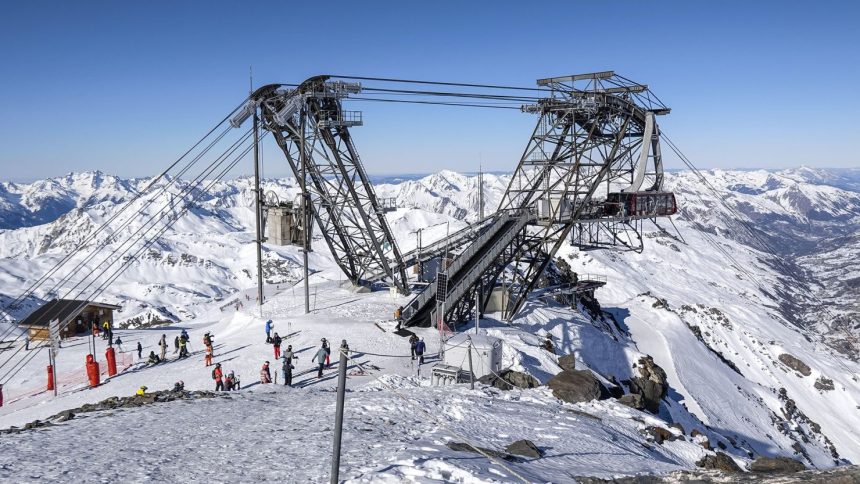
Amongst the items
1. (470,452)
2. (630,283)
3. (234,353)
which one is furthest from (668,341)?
(630,283)

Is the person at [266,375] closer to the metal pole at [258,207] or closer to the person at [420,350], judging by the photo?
the person at [420,350]

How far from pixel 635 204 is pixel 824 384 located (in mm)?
56420

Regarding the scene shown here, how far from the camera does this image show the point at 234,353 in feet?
104

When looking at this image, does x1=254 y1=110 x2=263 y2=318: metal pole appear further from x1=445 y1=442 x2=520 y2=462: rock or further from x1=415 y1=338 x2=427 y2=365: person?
x1=445 y1=442 x2=520 y2=462: rock

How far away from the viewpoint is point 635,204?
4534cm

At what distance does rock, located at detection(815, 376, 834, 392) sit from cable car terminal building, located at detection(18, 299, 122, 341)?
86064 millimetres

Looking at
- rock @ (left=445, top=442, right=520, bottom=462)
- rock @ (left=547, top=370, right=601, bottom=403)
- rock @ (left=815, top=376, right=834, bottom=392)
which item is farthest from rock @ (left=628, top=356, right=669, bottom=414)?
rock @ (left=815, top=376, right=834, bottom=392)

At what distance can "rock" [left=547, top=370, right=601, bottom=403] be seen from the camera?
26562 millimetres

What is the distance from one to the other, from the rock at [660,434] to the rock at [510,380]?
19.4 ft

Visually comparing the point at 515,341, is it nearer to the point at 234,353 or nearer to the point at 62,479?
the point at 234,353

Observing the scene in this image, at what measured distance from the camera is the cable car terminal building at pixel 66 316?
4019 cm

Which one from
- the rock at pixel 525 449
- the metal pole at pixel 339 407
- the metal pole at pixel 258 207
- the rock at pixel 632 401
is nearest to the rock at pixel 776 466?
the rock at pixel 525 449

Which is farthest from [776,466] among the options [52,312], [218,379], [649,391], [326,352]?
[52,312]

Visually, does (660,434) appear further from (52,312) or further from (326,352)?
(52,312)
